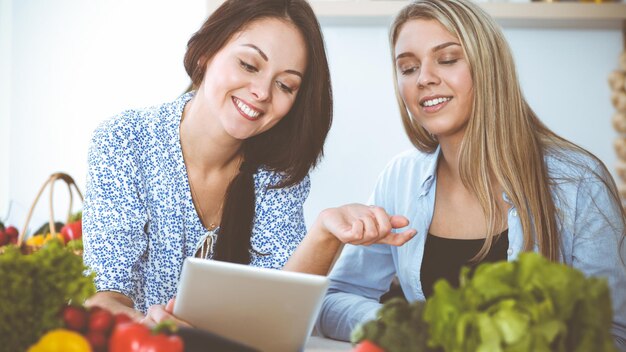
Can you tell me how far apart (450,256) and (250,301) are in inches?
34.9

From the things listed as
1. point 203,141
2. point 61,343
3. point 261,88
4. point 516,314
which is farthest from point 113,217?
point 516,314

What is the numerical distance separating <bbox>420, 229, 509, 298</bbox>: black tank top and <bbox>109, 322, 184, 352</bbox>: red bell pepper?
1.03 m

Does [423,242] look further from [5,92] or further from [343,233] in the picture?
[5,92]

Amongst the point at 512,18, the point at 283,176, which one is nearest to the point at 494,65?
the point at 283,176

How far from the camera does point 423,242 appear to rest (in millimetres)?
1757

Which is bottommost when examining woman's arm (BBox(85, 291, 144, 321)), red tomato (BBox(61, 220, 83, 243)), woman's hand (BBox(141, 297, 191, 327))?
red tomato (BBox(61, 220, 83, 243))

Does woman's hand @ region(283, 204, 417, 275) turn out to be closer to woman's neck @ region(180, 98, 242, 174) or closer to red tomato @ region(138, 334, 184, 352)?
woman's neck @ region(180, 98, 242, 174)

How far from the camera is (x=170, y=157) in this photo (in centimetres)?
178

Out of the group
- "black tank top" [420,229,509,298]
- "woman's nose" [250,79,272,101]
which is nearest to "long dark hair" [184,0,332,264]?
Result: "woman's nose" [250,79,272,101]

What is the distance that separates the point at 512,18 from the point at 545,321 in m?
2.88

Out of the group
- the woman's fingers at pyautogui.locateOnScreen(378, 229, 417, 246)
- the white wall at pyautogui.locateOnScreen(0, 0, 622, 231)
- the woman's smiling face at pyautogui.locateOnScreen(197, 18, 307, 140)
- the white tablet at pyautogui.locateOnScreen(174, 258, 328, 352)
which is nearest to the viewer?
the white tablet at pyautogui.locateOnScreen(174, 258, 328, 352)

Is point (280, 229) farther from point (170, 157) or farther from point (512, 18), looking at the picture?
point (512, 18)

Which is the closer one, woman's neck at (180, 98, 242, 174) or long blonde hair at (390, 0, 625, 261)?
long blonde hair at (390, 0, 625, 261)

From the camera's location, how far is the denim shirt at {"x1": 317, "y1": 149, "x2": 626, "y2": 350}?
1.55 m
